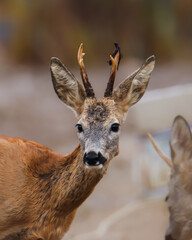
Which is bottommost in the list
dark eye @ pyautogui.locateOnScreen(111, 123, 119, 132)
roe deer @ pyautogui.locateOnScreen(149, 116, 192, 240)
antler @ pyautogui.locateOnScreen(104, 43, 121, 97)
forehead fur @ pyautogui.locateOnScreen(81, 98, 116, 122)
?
roe deer @ pyautogui.locateOnScreen(149, 116, 192, 240)

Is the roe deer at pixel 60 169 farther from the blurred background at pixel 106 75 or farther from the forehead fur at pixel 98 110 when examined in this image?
the blurred background at pixel 106 75

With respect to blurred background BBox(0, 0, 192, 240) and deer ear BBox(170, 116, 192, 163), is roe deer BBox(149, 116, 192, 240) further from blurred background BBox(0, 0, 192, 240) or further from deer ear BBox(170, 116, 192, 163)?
blurred background BBox(0, 0, 192, 240)

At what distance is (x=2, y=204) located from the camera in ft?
17.1

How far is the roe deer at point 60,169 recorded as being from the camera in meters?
5.04

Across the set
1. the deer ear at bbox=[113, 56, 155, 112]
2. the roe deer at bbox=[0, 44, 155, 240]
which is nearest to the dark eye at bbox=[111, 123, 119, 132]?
the roe deer at bbox=[0, 44, 155, 240]

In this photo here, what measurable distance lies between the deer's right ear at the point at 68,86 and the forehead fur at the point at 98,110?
176mm

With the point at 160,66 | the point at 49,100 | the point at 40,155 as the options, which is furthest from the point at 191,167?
the point at 160,66

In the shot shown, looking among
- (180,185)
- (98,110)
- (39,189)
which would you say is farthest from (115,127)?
(39,189)

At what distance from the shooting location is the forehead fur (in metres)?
5.02

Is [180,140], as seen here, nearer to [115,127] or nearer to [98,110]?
[115,127]

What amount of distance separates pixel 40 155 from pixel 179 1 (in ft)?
43.8

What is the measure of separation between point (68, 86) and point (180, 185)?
1.30 m

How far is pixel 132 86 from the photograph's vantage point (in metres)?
5.31

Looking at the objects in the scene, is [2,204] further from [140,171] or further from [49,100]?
[49,100]
